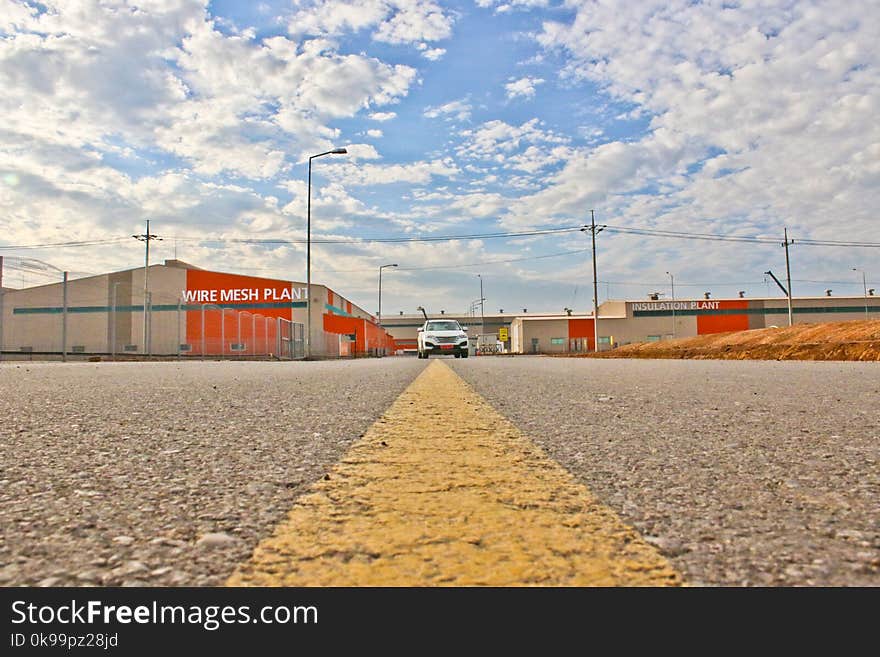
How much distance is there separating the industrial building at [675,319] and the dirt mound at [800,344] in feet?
195

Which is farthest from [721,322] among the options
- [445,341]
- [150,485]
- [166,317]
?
[150,485]

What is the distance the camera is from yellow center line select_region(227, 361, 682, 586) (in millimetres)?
849

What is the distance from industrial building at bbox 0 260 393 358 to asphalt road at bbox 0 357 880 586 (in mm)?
18043

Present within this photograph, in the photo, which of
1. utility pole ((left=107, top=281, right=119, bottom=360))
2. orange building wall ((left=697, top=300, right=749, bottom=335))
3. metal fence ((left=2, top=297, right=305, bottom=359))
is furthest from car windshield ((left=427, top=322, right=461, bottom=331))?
orange building wall ((left=697, top=300, right=749, bottom=335))

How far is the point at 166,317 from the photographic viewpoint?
26.8m

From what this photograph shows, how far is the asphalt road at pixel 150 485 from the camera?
931 mm

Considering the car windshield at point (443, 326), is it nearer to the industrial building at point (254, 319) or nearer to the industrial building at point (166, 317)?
the industrial building at point (254, 319)

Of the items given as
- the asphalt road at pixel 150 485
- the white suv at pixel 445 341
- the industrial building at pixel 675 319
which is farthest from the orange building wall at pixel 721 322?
the asphalt road at pixel 150 485

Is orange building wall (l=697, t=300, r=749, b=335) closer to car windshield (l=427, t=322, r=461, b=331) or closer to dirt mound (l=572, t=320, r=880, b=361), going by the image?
car windshield (l=427, t=322, r=461, b=331)
